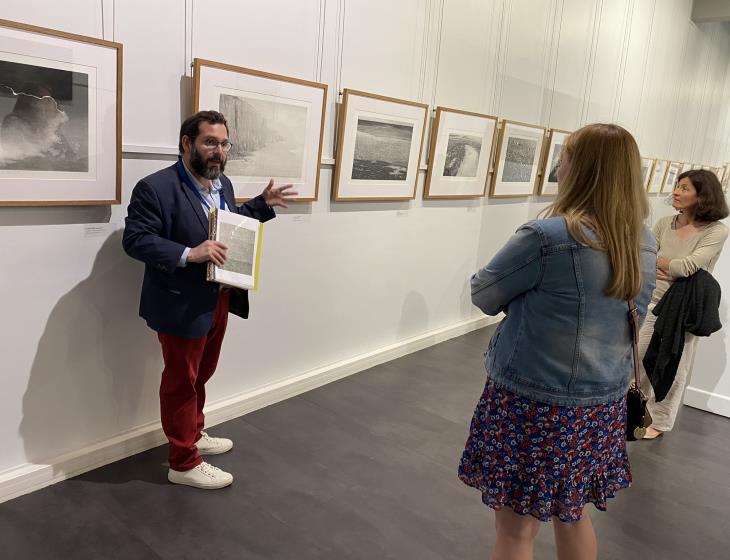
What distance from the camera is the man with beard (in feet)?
9.55

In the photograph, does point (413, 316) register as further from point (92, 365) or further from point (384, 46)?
point (92, 365)

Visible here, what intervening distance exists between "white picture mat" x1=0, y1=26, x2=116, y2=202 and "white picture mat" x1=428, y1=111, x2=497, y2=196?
10.7 ft

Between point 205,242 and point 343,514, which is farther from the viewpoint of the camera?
point 343,514

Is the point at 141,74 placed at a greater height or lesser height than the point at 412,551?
greater

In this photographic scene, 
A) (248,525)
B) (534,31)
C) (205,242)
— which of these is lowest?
(248,525)

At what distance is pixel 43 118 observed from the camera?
2814mm

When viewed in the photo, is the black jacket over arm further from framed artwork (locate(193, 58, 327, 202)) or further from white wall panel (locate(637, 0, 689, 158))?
white wall panel (locate(637, 0, 689, 158))

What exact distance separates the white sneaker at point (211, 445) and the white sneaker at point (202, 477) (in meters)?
0.32

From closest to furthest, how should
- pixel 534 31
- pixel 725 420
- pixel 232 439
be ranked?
pixel 232 439 < pixel 725 420 < pixel 534 31

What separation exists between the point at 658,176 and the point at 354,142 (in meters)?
8.29

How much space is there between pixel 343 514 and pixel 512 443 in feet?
5.01

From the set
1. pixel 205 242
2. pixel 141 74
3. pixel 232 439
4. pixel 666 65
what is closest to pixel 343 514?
pixel 232 439

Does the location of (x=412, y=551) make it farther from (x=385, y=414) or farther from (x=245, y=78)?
(x=245, y=78)

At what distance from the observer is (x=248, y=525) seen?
3047mm
